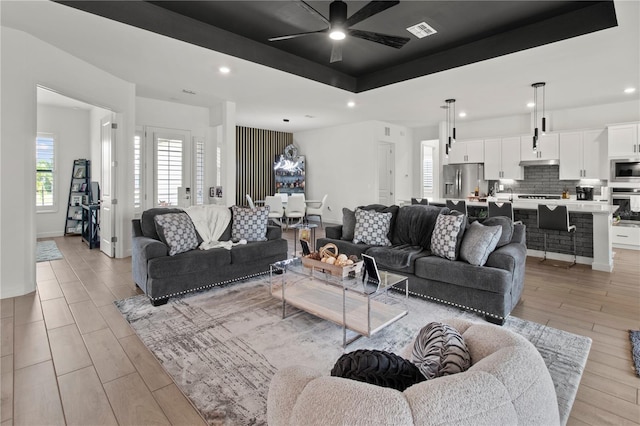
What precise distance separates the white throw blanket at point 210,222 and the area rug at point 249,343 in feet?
2.38

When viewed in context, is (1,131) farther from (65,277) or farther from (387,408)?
(387,408)

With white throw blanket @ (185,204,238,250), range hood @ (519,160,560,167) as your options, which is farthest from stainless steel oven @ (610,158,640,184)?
white throw blanket @ (185,204,238,250)

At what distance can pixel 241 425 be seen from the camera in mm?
Result: 1723

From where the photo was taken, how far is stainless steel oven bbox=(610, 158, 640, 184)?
6094mm

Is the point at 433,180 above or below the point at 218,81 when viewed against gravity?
below

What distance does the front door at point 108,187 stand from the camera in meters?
5.21

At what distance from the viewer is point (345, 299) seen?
2.79 m

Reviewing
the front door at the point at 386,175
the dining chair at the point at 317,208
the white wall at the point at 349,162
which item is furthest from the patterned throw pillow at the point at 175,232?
the front door at the point at 386,175

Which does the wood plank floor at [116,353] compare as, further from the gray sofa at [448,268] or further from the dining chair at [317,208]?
the dining chair at [317,208]

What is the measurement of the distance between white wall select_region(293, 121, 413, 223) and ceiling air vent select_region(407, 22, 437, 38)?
421cm

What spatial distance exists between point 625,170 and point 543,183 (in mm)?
1403

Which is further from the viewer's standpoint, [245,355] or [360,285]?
[360,285]

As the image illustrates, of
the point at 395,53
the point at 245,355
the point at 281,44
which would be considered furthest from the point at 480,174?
the point at 245,355

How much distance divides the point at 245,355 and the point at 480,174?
24.7ft
